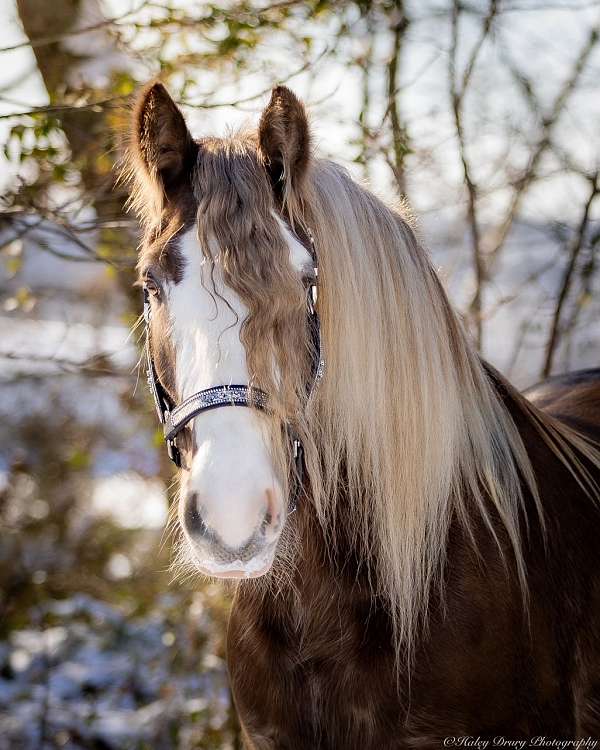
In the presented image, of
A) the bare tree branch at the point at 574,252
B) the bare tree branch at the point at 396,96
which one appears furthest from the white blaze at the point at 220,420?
the bare tree branch at the point at 574,252

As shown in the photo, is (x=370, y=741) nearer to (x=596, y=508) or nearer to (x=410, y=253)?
(x=596, y=508)

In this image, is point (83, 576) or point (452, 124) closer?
point (452, 124)

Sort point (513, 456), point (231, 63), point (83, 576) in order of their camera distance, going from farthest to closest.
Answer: point (83, 576)
point (231, 63)
point (513, 456)

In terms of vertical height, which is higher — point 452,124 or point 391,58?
point 391,58

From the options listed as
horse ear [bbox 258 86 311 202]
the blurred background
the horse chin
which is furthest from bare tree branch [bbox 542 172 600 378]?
the horse chin

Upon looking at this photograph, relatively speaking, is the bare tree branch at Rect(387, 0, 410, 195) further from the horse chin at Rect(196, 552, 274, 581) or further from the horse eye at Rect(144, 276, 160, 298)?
the horse chin at Rect(196, 552, 274, 581)

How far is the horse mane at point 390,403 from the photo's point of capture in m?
1.77

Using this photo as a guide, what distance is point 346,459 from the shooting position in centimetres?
184

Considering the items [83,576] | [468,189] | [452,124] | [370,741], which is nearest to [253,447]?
[370,741]

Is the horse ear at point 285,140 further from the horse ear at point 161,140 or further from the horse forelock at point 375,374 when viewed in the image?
the horse ear at point 161,140

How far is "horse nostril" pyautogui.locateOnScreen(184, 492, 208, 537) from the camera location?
1439 millimetres

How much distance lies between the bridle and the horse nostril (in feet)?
0.57

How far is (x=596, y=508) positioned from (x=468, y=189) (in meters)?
1.98

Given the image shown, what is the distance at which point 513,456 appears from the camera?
2.11 m
